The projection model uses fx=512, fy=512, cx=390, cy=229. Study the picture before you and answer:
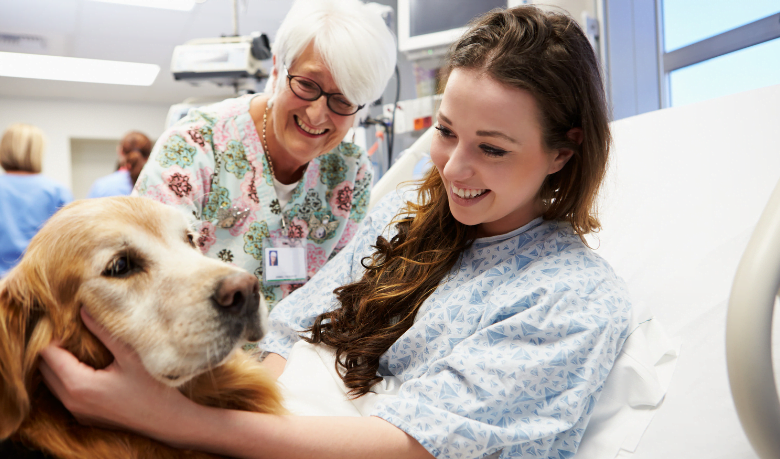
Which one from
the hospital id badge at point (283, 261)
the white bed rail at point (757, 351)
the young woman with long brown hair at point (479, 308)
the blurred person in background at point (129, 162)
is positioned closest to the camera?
Result: the white bed rail at point (757, 351)

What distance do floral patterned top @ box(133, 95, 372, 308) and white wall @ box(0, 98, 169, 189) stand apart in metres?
8.74

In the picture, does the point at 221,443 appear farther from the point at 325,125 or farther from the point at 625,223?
the point at 625,223

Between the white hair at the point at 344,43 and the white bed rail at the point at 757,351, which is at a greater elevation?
the white hair at the point at 344,43

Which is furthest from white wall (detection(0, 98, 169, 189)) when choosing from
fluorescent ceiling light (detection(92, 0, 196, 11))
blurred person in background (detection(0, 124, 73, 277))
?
blurred person in background (detection(0, 124, 73, 277))

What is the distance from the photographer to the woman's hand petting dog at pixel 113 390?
2.49ft

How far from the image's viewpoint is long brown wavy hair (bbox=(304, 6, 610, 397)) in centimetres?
103

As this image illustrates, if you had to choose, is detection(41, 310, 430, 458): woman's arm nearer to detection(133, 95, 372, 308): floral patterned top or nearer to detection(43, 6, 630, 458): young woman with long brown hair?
detection(43, 6, 630, 458): young woman with long brown hair

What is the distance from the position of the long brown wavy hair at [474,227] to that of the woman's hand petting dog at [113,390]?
0.42 meters

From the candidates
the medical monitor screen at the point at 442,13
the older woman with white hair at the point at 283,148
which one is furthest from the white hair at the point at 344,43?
the medical monitor screen at the point at 442,13

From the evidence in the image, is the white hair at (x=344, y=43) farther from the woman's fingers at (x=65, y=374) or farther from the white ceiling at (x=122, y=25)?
the white ceiling at (x=122, y=25)

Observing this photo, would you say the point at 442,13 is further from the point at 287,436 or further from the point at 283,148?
the point at 287,436

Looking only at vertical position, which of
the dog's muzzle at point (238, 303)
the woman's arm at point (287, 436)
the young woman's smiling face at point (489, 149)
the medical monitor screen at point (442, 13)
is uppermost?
the medical monitor screen at point (442, 13)

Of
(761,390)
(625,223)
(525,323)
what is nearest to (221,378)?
(525,323)

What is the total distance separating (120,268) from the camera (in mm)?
867
